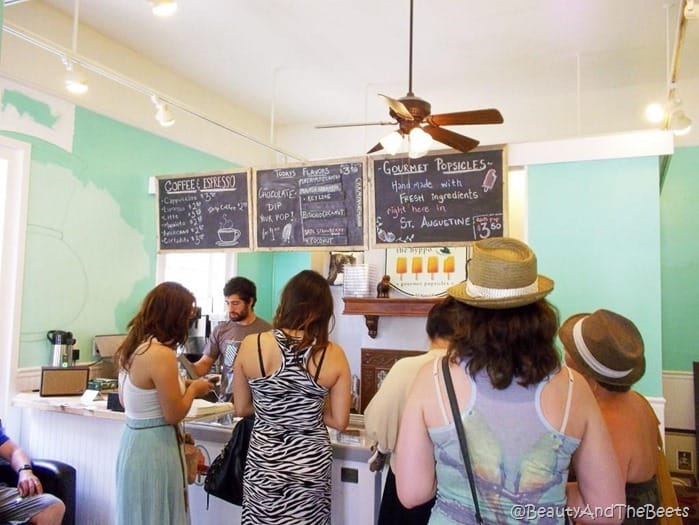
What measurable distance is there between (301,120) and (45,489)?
15.0 ft

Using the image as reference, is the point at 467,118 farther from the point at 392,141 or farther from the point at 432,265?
the point at 432,265

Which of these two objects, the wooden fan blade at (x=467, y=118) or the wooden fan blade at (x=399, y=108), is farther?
the wooden fan blade at (x=467, y=118)

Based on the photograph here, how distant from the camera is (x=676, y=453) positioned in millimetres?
4742

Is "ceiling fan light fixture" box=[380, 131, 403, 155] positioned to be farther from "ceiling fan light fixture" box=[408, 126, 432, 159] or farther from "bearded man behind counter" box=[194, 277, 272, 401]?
"bearded man behind counter" box=[194, 277, 272, 401]

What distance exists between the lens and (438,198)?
3029 mm

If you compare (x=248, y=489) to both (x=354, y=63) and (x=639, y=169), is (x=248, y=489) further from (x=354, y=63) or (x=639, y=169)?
(x=354, y=63)

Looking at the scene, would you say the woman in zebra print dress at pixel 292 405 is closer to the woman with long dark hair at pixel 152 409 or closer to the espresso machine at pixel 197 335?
the woman with long dark hair at pixel 152 409

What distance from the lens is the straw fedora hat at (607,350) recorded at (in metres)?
1.44

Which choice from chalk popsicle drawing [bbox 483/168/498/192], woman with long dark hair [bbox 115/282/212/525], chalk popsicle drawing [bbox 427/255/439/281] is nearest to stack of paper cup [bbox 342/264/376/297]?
chalk popsicle drawing [bbox 427/255/439/281]

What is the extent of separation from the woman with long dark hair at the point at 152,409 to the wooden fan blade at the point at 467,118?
1548 millimetres

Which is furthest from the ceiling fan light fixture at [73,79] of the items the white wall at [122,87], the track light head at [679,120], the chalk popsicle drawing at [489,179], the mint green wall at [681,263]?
the mint green wall at [681,263]

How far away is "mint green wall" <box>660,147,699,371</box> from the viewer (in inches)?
192

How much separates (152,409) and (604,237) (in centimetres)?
277

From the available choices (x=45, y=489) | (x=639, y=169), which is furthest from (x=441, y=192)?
(x=45, y=489)
